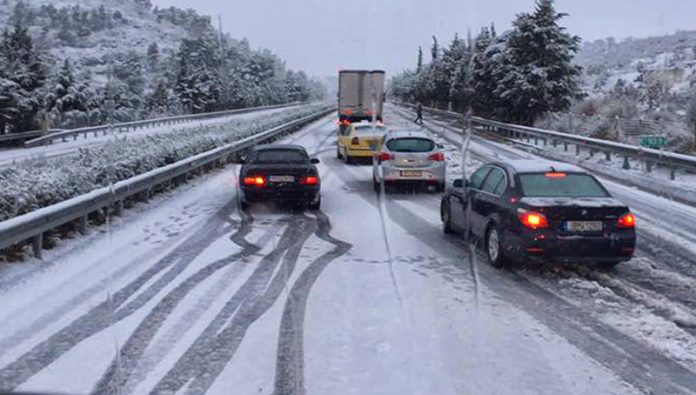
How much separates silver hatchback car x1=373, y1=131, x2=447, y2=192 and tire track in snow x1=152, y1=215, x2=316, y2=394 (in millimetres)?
6927

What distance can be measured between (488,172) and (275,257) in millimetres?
3410

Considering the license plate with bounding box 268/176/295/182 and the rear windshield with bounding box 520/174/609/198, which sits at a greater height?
the rear windshield with bounding box 520/174/609/198

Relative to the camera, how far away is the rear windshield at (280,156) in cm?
1430

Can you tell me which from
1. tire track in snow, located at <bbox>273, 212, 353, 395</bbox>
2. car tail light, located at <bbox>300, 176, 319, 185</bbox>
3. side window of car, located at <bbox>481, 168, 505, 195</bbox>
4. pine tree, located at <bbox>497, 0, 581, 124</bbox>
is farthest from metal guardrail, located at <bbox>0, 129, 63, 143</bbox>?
side window of car, located at <bbox>481, 168, 505, 195</bbox>

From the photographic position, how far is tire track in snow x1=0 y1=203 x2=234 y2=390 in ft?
17.5

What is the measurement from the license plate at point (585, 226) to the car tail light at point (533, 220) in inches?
11.3

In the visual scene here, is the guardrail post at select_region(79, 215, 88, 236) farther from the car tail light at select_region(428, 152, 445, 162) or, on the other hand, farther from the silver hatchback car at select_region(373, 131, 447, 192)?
the car tail light at select_region(428, 152, 445, 162)

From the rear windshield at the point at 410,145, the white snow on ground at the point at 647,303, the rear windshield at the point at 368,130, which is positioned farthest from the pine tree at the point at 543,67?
the white snow on ground at the point at 647,303

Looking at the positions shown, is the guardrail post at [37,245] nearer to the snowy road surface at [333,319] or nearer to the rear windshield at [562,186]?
the snowy road surface at [333,319]

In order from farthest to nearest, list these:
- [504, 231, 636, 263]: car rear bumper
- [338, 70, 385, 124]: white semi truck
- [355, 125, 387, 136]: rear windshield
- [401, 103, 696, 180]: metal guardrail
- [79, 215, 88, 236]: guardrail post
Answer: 1. [338, 70, 385, 124]: white semi truck
2. [355, 125, 387, 136]: rear windshield
3. [401, 103, 696, 180]: metal guardrail
4. [79, 215, 88, 236]: guardrail post
5. [504, 231, 636, 263]: car rear bumper

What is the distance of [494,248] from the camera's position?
358 inches

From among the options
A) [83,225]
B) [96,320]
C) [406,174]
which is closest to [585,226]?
[96,320]

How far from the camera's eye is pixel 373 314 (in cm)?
686

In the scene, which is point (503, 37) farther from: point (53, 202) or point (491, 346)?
point (491, 346)
